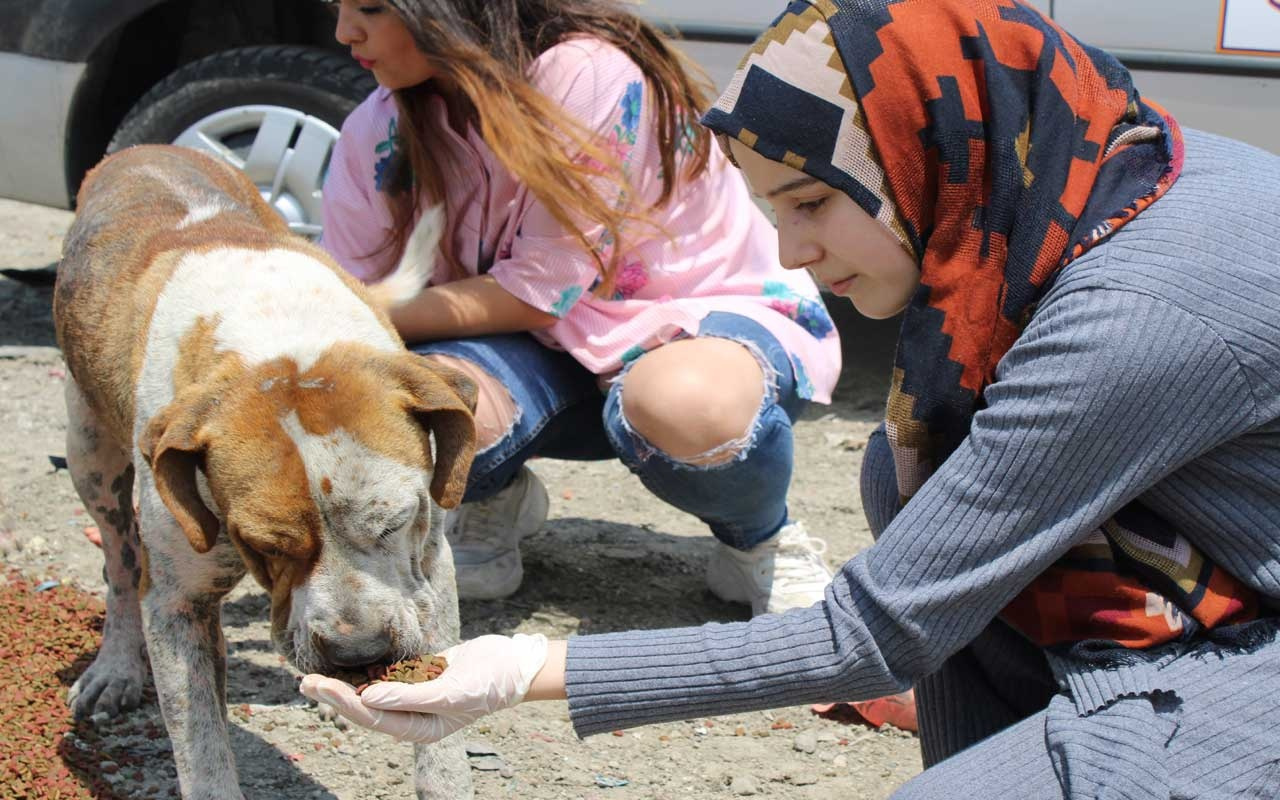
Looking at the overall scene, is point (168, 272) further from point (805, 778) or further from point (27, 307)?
point (27, 307)

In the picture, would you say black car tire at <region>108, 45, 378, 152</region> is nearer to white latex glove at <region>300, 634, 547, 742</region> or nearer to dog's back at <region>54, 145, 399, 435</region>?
dog's back at <region>54, 145, 399, 435</region>

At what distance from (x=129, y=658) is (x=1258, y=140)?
14.6ft

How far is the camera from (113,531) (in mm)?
3883

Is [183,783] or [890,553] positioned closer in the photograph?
[890,553]

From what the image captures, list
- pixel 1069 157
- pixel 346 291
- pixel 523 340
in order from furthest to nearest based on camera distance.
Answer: pixel 523 340 < pixel 346 291 < pixel 1069 157

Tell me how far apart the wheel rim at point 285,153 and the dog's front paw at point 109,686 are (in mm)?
2649

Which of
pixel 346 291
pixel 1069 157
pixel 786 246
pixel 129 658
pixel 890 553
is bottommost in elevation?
pixel 129 658

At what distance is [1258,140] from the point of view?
5551mm

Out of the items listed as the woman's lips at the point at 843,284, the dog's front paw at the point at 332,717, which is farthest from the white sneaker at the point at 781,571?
the woman's lips at the point at 843,284

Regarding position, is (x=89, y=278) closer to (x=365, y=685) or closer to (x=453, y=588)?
(x=453, y=588)

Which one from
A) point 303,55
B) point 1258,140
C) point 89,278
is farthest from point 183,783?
point 1258,140

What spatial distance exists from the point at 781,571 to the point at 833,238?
2.03 meters

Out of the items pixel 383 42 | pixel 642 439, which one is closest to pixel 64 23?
pixel 383 42

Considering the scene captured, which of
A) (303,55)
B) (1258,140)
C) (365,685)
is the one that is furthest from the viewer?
(303,55)
